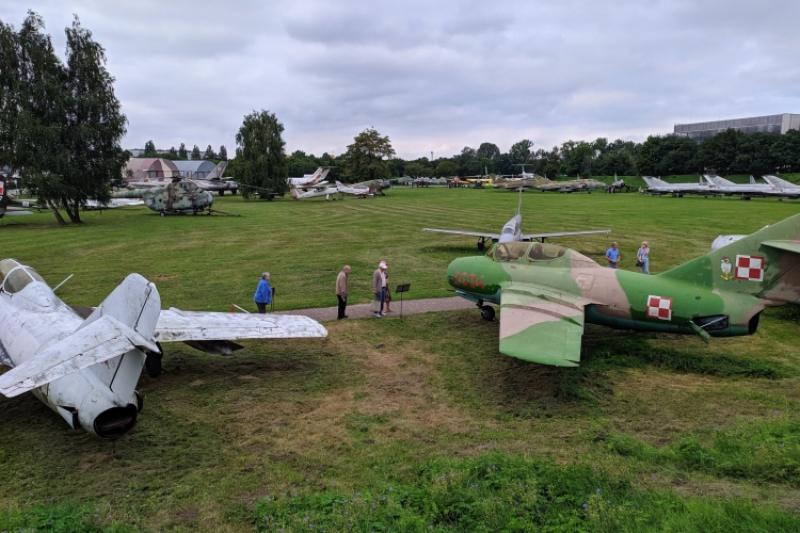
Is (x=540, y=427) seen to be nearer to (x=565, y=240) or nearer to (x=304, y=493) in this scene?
(x=304, y=493)

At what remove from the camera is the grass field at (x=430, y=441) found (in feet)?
16.8

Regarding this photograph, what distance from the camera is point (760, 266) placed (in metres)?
10.0

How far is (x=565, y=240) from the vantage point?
98.9 ft

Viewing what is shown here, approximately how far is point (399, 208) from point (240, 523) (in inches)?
1845

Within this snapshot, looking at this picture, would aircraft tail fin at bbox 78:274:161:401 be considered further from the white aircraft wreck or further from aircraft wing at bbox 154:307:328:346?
aircraft wing at bbox 154:307:328:346

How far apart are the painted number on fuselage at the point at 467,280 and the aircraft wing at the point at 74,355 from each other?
829cm

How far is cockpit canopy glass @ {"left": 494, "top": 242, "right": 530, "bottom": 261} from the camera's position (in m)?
12.3

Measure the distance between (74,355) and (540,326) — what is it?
25.6 ft

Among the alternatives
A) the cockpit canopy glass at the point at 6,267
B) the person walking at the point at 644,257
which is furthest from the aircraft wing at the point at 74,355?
the person walking at the point at 644,257

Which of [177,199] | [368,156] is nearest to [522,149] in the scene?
[368,156]

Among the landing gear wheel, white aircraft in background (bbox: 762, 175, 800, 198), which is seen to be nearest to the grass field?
the landing gear wheel

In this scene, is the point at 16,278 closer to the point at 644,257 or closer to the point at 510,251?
the point at 510,251

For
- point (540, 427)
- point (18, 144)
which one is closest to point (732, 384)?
point (540, 427)

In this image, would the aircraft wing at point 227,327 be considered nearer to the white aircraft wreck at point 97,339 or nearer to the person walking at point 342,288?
the white aircraft wreck at point 97,339
